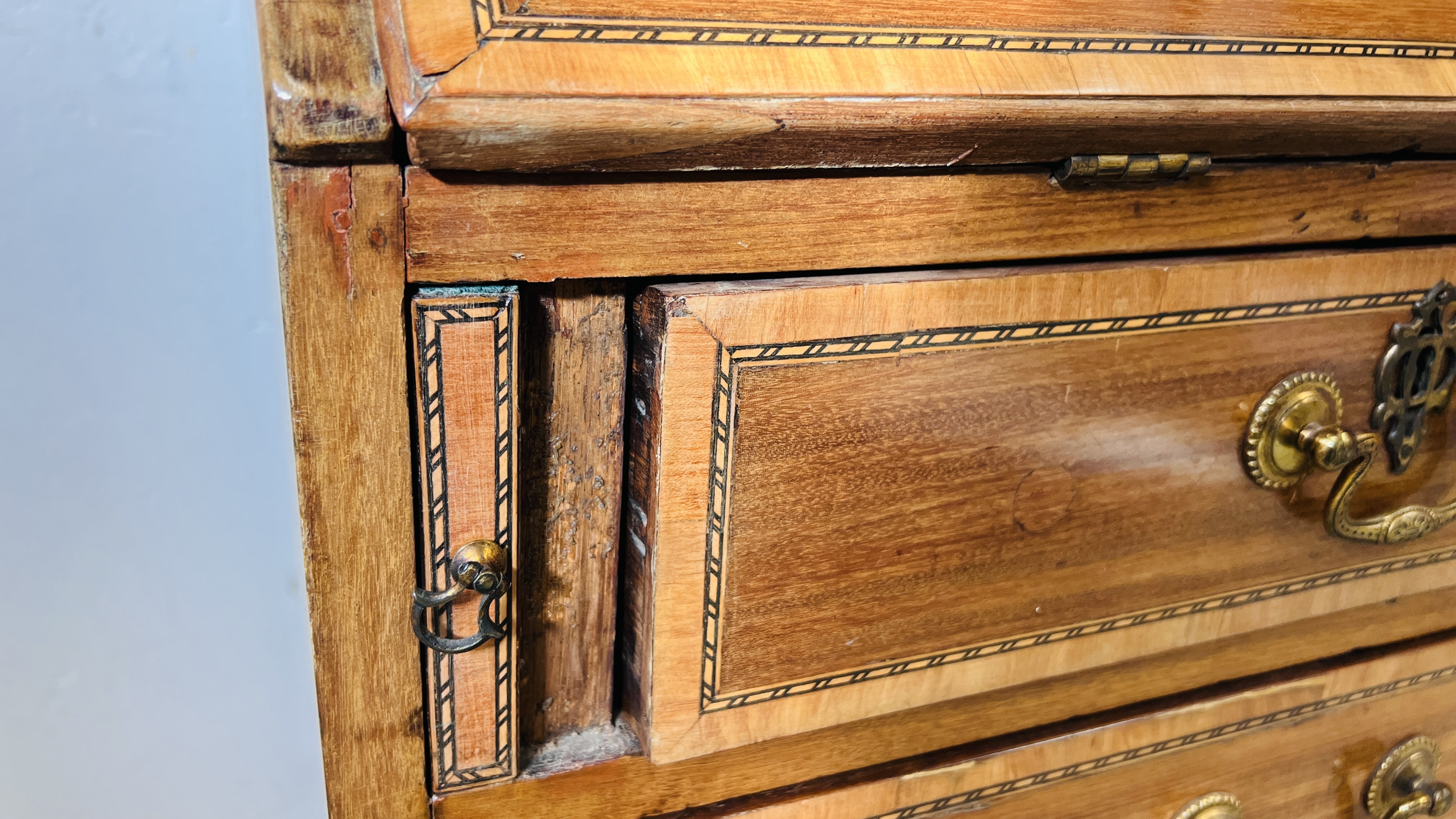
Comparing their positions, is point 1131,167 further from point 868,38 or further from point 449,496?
point 449,496

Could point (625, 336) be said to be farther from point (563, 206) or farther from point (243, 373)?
point (243, 373)

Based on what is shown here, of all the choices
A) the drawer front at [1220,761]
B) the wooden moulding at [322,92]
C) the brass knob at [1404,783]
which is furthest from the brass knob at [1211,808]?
the wooden moulding at [322,92]

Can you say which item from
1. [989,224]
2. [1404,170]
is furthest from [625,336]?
[1404,170]

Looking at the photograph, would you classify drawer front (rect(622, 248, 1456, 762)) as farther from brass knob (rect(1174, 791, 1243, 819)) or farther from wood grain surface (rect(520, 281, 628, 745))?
brass knob (rect(1174, 791, 1243, 819))

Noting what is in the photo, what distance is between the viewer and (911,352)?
1.26 ft

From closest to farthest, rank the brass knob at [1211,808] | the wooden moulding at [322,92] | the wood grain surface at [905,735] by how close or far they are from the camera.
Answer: the wooden moulding at [322,92]
the wood grain surface at [905,735]
the brass knob at [1211,808]

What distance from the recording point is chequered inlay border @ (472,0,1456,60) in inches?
12.2

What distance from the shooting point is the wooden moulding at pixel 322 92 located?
11.7 inches

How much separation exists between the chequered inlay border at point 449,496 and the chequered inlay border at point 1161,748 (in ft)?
0.63

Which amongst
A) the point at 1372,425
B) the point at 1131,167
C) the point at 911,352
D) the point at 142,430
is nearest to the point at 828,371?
the point at 911,352

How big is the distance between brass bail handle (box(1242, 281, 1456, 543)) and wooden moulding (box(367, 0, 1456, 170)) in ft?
0.32

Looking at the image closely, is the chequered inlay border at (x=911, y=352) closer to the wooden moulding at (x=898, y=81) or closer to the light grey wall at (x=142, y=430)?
the wooden moulding at (x=898, y=81)

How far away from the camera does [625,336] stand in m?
0.38

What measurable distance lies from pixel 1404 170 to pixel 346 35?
1.46 ft
